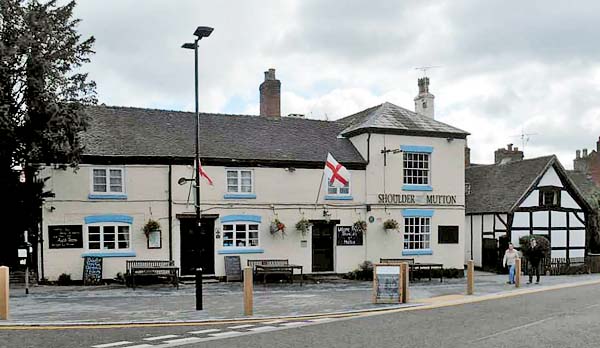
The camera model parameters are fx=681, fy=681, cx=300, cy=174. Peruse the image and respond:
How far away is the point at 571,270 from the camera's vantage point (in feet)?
115

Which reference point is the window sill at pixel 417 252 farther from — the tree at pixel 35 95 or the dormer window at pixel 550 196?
the tree at pixel 35 95

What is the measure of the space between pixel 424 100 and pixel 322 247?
12427mm

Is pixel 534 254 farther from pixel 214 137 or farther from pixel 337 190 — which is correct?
pixel 214 137

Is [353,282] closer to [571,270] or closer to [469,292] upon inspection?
[469,292]

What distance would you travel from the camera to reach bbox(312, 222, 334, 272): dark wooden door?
2886 cm

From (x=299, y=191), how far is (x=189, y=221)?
4.81 metres

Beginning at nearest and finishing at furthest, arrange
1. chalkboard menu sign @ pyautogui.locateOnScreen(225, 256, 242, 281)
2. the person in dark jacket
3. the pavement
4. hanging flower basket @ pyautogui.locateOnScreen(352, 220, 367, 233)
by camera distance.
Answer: the pavement
chalkboard menu sign @ pyautogui.locateOnScreen(225, 256, 242, 281)
the person in dark jacket
hanging flower basket @ pyautogui.locateOnScreen(352, 220, 367, 233)

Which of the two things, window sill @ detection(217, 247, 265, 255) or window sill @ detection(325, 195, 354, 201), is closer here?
window sill @ detection(217, 247, 265, 255)

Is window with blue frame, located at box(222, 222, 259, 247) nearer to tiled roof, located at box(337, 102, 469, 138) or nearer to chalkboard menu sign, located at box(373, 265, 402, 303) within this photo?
tiled roof, located at box(337, 102, 469, 138)

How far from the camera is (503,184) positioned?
36719 mm

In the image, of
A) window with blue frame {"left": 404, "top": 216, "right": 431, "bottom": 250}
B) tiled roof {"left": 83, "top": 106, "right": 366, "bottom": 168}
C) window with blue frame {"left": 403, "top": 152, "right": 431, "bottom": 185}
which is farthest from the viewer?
window with blue frame {"left": 403, "top": 152, "right": 431, "bottom": 185}

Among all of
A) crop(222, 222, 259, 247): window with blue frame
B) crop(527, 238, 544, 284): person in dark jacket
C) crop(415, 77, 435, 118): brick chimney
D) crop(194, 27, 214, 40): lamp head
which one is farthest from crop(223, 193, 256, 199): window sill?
crop(415, 77, 435, 118): brick chimney

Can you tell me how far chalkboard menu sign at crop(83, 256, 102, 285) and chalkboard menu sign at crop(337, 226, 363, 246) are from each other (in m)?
9.89

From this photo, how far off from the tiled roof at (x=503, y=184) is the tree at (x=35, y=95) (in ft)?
70.2
